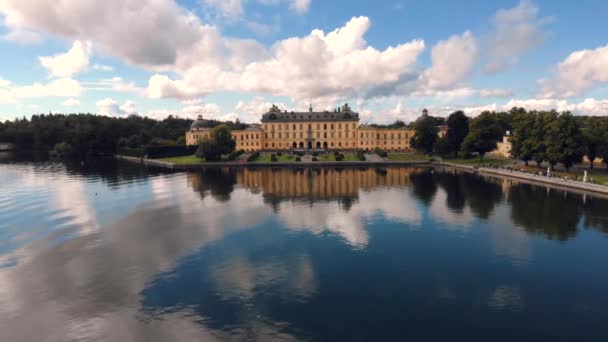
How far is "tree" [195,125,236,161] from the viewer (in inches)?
2977

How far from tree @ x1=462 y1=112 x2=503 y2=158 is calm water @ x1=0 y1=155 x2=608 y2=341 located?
3425 cm

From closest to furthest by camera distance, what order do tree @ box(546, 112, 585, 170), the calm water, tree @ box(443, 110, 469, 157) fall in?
the calm water
tree @ box(546, 112, 585, 170)
tree @ box(443, 110, 469, 157)

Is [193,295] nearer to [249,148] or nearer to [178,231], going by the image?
[178,231]

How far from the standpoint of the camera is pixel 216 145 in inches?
3017

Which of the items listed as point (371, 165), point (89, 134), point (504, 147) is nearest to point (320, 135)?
point (371, 165)

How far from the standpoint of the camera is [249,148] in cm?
9969

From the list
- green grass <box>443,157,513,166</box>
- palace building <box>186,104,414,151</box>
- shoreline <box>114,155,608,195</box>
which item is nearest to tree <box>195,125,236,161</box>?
shoreline <box>114,155,608,195</box>

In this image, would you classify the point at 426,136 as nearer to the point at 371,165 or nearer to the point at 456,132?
the point at 456,132

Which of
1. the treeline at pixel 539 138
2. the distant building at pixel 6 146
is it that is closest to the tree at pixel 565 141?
the treeline at pixel 539 138

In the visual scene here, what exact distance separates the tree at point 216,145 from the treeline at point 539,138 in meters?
44.1

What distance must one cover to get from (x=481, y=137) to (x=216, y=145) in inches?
2050

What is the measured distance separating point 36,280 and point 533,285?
22607mm

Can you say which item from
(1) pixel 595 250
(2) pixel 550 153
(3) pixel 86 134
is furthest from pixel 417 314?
(3) pixel 86 134

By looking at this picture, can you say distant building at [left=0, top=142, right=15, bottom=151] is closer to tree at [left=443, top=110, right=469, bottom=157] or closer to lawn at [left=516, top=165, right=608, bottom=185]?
tree at [left=443, top=110, right=469, bottom=157]
